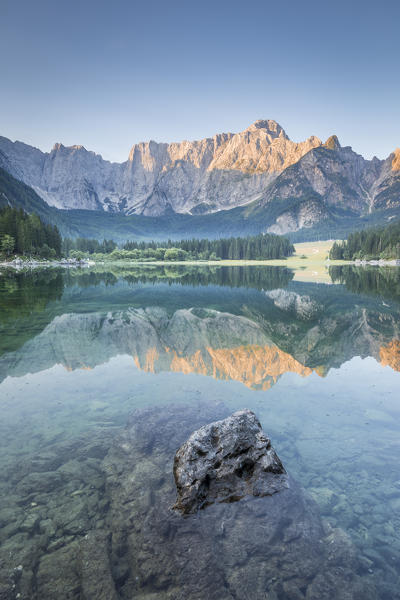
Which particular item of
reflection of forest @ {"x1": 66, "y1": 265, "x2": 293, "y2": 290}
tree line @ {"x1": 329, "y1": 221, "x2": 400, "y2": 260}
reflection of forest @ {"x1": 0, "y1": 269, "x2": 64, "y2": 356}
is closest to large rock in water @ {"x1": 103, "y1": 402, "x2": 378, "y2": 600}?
reflection of forest @ {"x1": 0, "y1": 269, "x2": 64, "y2": 356}

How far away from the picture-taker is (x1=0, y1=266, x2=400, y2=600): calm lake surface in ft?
21.6

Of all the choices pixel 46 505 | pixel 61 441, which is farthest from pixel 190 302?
pixel 46 505

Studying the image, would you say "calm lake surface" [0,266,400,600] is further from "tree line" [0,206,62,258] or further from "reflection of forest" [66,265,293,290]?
"tree line" [0,206,62,258]

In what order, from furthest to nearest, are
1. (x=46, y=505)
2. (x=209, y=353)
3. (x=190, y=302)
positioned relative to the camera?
(x=190, y=302), (x=209, y=353), (x=46, y=505)

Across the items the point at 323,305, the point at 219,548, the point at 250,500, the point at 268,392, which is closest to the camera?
the point at 219,548

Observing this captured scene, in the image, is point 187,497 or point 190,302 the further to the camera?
point 190,302

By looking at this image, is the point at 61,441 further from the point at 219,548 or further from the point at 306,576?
the point at 306,576

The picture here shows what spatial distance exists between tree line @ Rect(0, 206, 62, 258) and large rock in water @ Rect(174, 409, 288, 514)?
453 ft

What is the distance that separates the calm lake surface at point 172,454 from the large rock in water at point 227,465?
0.53 meters

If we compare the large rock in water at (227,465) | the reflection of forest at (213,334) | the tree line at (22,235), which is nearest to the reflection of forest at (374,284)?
the reflection of forest at (213,334)

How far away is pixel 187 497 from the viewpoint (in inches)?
331

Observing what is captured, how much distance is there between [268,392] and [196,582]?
397 inches

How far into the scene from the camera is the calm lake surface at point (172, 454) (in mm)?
6578

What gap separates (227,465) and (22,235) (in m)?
143
